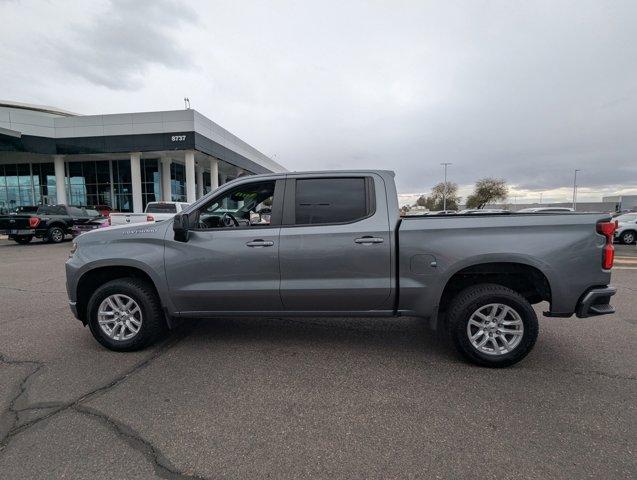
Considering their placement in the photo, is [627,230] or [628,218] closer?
[627,230]

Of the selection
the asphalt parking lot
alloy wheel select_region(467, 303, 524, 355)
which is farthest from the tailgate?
alloy wheel select_region(467, 303, 524, 355)

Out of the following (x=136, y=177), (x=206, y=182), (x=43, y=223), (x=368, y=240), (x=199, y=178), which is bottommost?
(x=43, y=223)

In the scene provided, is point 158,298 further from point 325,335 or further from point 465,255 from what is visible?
point 465,255

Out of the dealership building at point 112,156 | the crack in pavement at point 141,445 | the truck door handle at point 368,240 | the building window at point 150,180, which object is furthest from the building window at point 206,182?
the crack in pavement at point 141,445

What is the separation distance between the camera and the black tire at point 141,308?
380cm

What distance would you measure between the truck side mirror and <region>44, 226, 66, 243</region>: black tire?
15.8m

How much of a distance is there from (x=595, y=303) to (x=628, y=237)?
56.4 feet

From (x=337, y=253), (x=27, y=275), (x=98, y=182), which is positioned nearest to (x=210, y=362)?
(x=337, y=253)

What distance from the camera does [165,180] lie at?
1135 inches

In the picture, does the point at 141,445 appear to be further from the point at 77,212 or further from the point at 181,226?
the point at 77,212

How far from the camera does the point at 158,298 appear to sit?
3891mm

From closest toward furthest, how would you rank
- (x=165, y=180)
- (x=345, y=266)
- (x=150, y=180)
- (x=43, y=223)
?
(x=345, y=266) → (x=43, y=223) → (x=165, y=180) → (x=150, y=180)

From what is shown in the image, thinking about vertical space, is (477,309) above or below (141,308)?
above

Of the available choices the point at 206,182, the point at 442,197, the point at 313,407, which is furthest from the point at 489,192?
the point at 313,407
